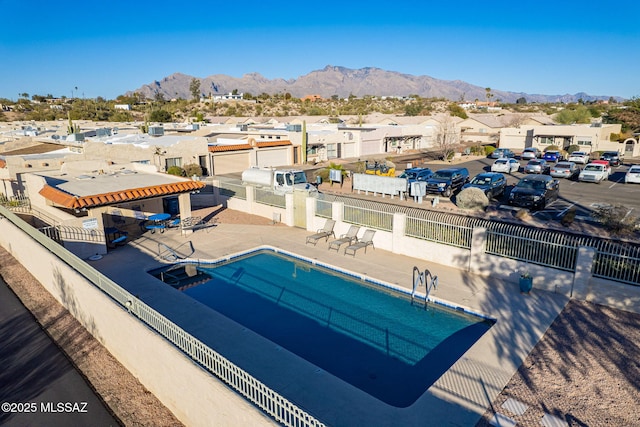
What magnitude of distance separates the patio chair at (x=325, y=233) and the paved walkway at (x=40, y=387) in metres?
11.4

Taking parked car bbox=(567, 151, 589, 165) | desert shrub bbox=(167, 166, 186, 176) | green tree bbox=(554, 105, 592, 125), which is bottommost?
parked car bbox=(567, 151, 589, 165)

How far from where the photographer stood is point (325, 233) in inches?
805

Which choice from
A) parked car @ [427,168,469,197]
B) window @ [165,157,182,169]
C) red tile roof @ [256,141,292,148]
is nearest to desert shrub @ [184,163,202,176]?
window @ [165,157,182,169]

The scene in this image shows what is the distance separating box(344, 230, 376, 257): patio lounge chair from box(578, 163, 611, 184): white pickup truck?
73.7ft

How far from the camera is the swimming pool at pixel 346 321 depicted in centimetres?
1043

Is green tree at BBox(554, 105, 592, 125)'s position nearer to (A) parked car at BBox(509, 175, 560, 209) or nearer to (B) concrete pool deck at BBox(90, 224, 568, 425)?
(A) parked car at BBox(509, 175, 560, 209)

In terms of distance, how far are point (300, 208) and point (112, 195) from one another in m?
8.94

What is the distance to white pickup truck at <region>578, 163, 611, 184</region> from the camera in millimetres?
32106

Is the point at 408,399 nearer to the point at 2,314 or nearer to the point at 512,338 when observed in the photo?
the point at 512,338

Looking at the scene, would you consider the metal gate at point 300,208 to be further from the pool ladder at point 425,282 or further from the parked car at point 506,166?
the parked car at point 506,166

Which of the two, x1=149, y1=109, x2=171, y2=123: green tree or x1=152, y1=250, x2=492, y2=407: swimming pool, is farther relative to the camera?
x1=149, y1=109, x2=171, y2=123: green tree

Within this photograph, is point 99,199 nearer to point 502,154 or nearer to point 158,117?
point 502,154

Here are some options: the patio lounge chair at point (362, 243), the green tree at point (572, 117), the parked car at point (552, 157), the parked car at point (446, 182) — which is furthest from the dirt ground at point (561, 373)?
the green tree at point (572, 117)

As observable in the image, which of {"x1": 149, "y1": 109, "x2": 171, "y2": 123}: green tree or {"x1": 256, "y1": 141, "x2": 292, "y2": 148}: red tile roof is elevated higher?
{"x1": 149, "y1": 109, "x2": 171, "y2": 123}: green tree
